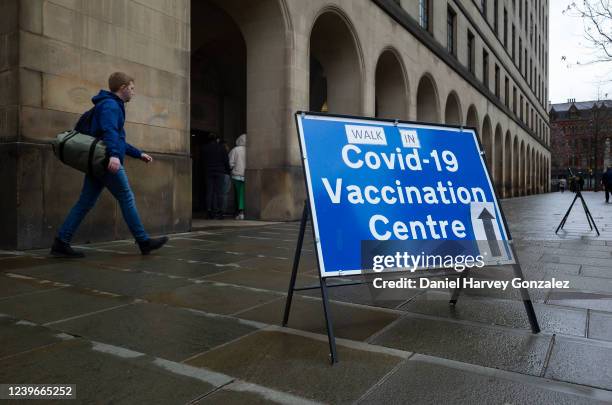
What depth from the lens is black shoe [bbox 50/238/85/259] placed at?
5051mm

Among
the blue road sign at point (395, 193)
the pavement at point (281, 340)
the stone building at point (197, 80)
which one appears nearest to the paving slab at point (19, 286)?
the pavement at point (281, 340)

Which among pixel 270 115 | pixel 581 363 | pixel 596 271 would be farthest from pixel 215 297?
pixel 270 115

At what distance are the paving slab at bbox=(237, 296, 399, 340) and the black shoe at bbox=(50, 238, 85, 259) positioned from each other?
2889 mm

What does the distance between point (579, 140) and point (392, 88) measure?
266ft

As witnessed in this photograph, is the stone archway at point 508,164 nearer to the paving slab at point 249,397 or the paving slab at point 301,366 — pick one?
the paving slab at point 301,366

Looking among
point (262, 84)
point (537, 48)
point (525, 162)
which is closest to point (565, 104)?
point (537, 48)

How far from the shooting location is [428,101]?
20219 mm

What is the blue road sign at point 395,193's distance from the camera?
267 cm

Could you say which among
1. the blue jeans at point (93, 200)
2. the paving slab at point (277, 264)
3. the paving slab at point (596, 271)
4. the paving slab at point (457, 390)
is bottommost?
the paving slab at point (457, 390)

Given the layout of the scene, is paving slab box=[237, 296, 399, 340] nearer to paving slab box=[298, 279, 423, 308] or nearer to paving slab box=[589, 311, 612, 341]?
paving slab box=[298, 279, 423, 308]

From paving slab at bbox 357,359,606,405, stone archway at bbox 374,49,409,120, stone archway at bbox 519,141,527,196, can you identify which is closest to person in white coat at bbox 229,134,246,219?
stone archway at bbox 374,49,409,120

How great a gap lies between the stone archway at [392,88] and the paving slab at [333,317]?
14143mm

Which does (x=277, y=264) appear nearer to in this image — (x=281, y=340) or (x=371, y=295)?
(x=371, y=295)

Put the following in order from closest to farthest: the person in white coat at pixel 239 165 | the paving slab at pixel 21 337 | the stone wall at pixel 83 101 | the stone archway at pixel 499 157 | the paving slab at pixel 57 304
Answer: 1. the paving slab at pixel 21 337
2. the paving slab at pixel 57 304
3. the stone wall at pixel 83 101
4. the person in white coat at pixel 239 165
5. the stone archway at pixel 499 157
